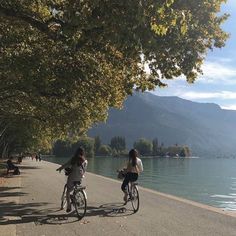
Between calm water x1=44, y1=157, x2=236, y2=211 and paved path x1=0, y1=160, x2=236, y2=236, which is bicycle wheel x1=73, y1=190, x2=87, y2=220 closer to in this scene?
paved path x1=0, y1=160, x2=236, y2=236

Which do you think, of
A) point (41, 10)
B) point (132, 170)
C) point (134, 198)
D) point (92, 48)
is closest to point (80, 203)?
point (134, 198)

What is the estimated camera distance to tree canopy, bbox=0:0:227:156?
9.52m

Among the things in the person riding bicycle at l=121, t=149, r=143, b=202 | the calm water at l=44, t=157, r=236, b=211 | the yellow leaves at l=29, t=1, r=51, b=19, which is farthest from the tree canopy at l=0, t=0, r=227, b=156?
the calm water at l=44, t=157, r=236, b=211

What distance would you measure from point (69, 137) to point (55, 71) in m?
23.4

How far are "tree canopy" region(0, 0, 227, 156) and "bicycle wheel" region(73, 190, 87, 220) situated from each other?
162 inches

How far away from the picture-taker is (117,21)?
961 cm

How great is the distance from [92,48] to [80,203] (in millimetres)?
4457

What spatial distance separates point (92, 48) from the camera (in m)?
14.7

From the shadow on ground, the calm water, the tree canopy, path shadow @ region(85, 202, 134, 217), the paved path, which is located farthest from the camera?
the calm water

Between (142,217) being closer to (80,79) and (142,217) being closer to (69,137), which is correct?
(80,79)

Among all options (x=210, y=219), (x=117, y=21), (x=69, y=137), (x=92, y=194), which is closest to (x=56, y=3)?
(x=117, y=21)

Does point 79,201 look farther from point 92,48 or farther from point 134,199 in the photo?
point 92,48

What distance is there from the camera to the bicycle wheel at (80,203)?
13.6 meters

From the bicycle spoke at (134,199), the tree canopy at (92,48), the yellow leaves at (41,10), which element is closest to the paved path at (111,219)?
the bicycle spoke at (134,199)
